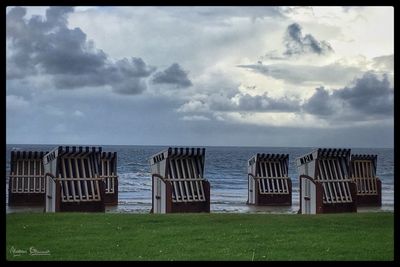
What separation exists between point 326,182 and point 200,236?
18.4 feet

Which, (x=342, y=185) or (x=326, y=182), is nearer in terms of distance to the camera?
(x=326, y=182)

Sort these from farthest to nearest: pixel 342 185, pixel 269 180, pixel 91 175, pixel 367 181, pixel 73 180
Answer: pixel 269 180 → pixel 367 181 → pixel 342 185 → pixel 91 175 → pixel 73 180

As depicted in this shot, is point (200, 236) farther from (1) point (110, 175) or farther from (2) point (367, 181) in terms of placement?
(2) point (367, 181)

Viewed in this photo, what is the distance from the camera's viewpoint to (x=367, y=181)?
61.2ft

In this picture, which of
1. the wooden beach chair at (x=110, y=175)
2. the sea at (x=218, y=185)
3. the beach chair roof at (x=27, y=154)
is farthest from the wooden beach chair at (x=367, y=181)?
the beach chair roof at (x=27, y=154)

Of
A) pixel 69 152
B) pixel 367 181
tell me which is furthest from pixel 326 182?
pixel 69 152

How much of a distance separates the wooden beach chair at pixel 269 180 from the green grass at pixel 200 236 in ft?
12.5

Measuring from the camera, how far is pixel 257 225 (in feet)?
45.4

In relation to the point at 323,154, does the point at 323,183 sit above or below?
below

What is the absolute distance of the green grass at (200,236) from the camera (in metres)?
11.6
